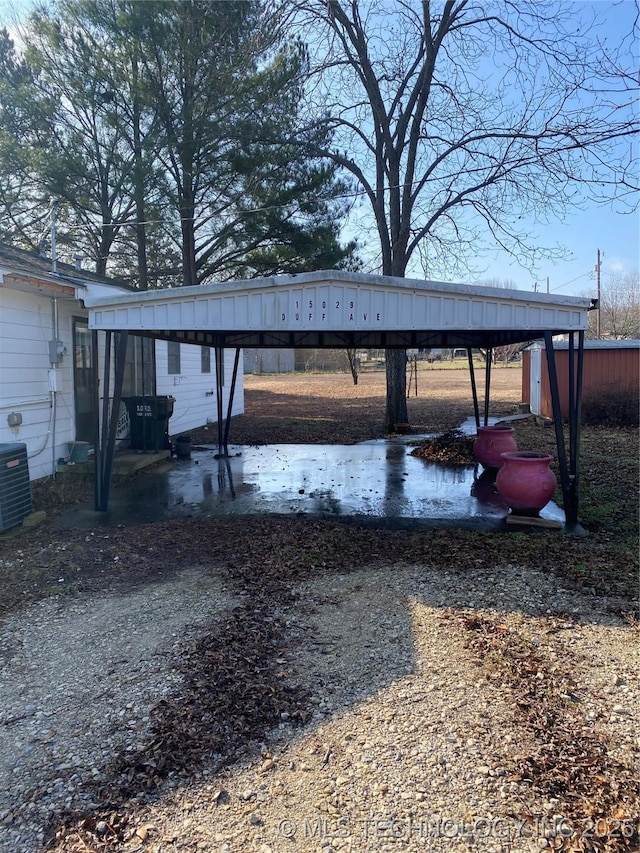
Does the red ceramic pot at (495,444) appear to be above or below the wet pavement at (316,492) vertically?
above

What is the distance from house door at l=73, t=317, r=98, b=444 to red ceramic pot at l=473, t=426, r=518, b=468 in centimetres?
574

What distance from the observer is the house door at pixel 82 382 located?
27.8ft

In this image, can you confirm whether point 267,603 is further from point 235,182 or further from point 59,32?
point 59,32

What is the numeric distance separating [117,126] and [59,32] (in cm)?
186

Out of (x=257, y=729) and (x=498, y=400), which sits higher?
(x=498, y=400)

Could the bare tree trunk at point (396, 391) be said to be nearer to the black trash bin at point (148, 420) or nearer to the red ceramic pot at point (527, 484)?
the black trash bin at point (148, 420)

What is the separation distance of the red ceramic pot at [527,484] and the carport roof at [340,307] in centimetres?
136

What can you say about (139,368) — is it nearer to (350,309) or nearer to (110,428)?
(110,428)

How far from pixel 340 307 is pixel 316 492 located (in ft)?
8.68

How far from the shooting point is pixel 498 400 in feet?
73.2

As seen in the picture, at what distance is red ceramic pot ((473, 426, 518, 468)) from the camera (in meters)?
8.61

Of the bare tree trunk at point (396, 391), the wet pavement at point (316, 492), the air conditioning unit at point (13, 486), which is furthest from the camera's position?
the bare tree trunk at point (396, 391)

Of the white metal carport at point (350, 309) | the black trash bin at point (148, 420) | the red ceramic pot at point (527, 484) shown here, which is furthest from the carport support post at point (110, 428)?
the red ceramic pot at point (527, 484)

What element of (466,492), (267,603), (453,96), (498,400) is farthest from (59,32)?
(498,400)
